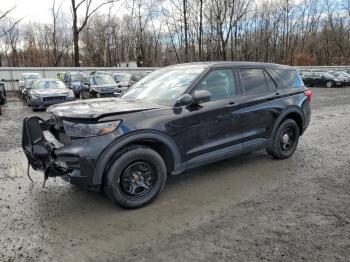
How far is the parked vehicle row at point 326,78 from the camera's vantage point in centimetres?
2883

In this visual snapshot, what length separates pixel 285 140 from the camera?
243 inches

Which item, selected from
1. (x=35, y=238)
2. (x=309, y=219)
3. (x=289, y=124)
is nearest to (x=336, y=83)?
(x=289, y=124)

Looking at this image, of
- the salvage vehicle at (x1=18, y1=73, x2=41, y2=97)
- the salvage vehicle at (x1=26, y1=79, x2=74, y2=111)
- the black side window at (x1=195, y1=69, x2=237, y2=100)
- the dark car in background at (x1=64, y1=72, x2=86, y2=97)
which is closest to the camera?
the black side window at (x1=195, y1=69, x2=237, y2=100)

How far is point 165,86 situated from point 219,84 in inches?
32.4

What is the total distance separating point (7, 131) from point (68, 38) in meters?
55.4

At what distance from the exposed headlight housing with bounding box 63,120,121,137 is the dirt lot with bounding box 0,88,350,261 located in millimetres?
1001

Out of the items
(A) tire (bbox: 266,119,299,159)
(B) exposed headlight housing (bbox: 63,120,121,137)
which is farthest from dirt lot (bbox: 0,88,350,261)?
(B) exposed headlight housing (bbox: 63,120,121,137)

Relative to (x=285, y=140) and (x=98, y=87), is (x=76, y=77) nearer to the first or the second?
(x=98, y=87)

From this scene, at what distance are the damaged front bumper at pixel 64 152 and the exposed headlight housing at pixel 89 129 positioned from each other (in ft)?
0.19

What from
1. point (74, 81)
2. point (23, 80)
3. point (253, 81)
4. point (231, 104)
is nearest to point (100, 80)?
point (74, 81)

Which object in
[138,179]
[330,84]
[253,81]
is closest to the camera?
[138,179]

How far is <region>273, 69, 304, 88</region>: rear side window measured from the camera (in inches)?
240

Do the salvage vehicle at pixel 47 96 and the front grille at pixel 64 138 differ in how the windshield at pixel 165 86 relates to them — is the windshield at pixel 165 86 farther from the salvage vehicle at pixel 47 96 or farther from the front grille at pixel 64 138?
the salvage vehicle at pixel 47 96

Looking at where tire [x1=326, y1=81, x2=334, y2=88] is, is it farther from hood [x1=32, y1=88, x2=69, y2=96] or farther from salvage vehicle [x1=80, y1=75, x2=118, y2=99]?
hood [x1=32, y1=88, x2=69, y2=96]
